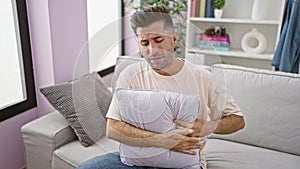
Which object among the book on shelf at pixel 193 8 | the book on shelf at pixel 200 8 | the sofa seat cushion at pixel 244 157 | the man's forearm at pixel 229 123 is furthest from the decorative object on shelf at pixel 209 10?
the man's forearm at pixel 229 123

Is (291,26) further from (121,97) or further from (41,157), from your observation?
(41,157)

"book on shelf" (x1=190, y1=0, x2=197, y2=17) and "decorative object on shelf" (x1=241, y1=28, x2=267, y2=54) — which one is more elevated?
"book on shelf" (x1=190, y1=0, x2=197, y2=17)

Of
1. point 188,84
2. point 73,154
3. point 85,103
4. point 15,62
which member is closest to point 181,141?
point 188,84

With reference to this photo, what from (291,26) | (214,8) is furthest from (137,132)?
(214,8)

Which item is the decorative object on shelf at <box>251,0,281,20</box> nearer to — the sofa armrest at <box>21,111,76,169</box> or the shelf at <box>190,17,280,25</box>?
the shelf at <box>190,17,280,25</box>

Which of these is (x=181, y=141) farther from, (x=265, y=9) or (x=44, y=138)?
(x=265, y=9)

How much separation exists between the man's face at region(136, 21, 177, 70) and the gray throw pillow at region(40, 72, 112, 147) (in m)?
0.33

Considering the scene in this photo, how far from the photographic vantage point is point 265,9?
7.54 ft

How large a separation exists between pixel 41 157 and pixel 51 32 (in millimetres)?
765

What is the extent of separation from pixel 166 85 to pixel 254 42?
185 cm

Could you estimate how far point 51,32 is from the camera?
67.6 inches

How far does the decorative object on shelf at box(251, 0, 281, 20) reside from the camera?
2291 mm

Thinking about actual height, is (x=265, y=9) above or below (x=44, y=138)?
above

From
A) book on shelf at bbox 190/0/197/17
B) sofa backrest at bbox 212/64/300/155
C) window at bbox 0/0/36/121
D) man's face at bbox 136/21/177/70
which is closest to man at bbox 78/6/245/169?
man's face at bbox 136/21/177/70
